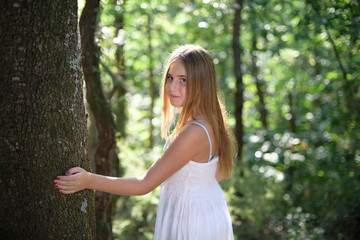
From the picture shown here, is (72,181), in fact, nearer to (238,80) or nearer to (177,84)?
(177,84)

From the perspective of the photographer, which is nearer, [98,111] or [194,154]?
[194,154]

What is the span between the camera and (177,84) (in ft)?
6.67

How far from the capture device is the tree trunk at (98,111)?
2.80 m

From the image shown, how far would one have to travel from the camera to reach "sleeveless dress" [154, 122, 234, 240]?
6.48 ft

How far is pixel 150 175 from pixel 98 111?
1.45 metres

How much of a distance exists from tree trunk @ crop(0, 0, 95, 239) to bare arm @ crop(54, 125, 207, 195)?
0.07m

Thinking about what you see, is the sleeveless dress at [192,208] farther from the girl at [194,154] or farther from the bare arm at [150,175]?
the bare arm at [150,175]

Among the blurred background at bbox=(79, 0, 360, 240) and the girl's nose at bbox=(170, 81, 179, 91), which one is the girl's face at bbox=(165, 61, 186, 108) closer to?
the girl's nose at bbox=(170, 81, 179, 91)

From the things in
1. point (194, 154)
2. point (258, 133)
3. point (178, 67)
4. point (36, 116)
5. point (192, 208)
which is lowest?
point (192, 208)

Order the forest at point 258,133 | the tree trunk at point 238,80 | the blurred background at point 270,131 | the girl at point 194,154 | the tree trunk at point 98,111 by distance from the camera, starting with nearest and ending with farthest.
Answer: the girl at point 194,154, the tree trunk at point 98,111, the forest at point 258,133, the blurred background at point 270,131, the tree trunk at point 238,80

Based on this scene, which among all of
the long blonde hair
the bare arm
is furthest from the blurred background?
the bare arm

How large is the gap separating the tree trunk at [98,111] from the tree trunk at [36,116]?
1187 millimetres

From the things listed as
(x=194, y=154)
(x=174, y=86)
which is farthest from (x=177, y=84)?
(x=194, y=154)

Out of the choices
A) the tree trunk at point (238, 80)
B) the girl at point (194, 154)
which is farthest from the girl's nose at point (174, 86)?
the tree trunk at point (238, 80)
